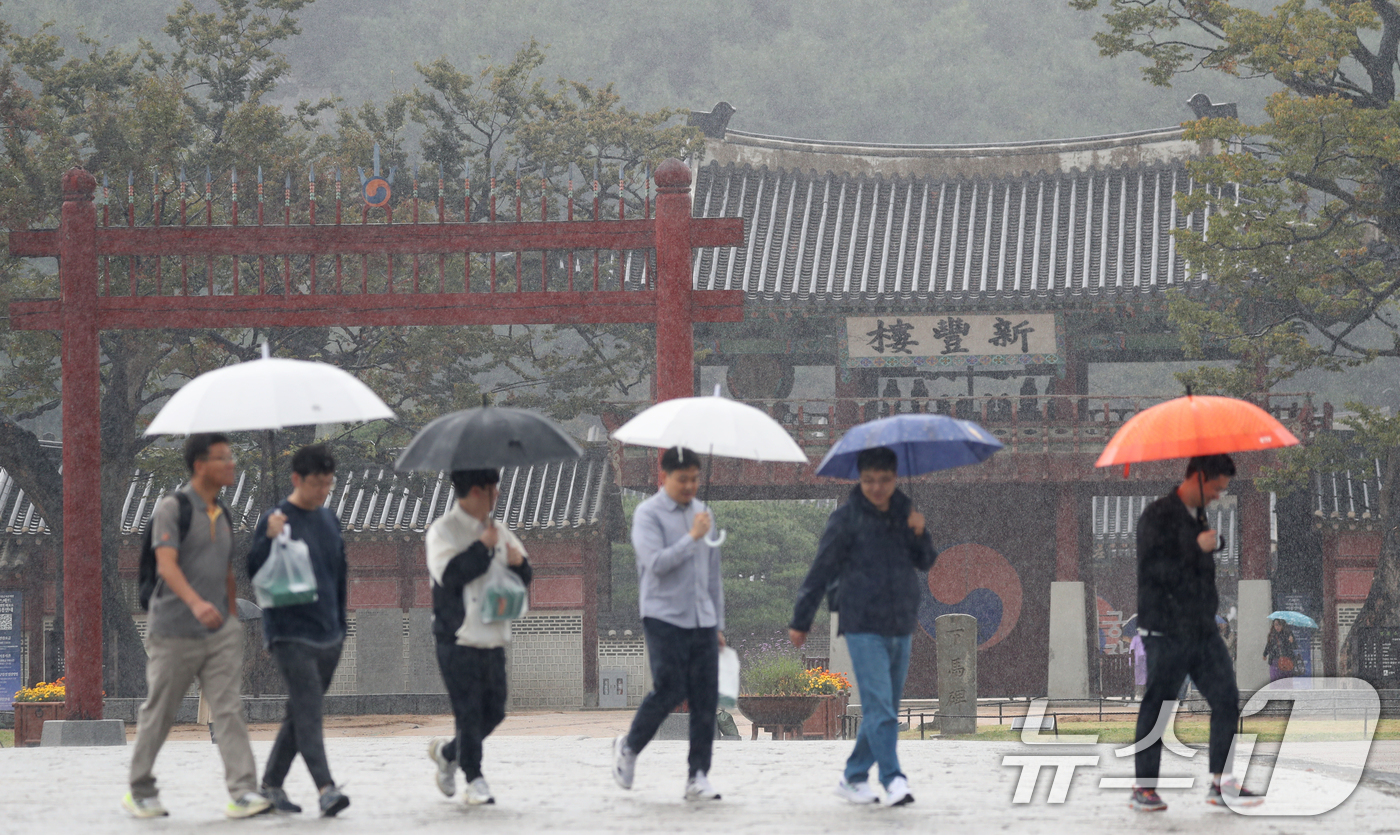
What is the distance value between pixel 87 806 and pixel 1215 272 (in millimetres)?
12460

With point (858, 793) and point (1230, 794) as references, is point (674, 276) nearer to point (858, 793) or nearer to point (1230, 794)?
point (858, 793)

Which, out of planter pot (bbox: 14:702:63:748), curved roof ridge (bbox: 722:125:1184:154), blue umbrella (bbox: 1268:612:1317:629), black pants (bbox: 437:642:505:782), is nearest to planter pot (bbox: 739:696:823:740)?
planter pot (bbox: 14:702:63:748)

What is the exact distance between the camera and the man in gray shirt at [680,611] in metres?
6.15

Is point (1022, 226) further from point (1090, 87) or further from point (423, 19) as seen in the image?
point (423, 19)

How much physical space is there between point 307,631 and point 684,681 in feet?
4.87

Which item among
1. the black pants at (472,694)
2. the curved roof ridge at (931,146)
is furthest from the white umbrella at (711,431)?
the curved roof ridge at (931,146)

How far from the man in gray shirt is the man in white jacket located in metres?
0.54

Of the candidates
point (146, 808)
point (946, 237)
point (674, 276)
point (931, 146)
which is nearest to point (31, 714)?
point (674, 276)

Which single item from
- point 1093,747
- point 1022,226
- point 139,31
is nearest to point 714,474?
point 1022,226

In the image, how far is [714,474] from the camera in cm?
2038

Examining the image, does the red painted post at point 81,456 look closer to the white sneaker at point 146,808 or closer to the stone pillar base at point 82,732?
the stone pillar base at point 82,732

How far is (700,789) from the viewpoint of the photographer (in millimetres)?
6227

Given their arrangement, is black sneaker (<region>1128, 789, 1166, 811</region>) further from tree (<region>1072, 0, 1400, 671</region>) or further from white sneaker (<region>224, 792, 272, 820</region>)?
tree (<region>1072, 0, 1400, 671</region>)

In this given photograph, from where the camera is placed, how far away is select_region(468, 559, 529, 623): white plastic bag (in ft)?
19.4
